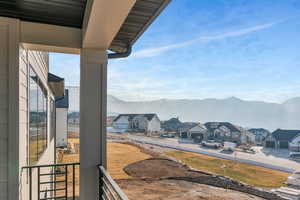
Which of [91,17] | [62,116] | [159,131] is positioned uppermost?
[91,17]

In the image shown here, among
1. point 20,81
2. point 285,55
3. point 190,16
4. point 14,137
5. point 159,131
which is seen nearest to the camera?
point 14,137

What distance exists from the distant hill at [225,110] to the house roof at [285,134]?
0.20 meters

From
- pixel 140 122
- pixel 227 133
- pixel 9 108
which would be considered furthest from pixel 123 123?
pixel 9 108

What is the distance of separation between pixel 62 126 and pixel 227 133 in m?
8.62

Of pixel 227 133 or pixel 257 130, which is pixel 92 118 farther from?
pixel 227 133

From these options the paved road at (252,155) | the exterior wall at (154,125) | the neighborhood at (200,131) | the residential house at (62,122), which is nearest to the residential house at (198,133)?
the neighborhood at (200,131)

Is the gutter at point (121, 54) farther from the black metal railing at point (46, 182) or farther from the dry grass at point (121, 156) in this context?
the dry grass at point (121, 156)

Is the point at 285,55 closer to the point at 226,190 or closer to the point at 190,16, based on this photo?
the point at 190,16

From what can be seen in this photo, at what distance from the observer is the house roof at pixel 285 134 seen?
7.77 metres

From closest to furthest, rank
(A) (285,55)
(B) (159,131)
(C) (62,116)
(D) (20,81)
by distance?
(D) (20,81) < (C) (62,116) < (B) (159,131) < (A) (285,55)

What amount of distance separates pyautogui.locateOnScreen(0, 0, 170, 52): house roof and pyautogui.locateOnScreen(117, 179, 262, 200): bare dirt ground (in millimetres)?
7603

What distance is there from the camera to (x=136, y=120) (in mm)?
11977

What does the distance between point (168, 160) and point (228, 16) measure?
31.9 ft

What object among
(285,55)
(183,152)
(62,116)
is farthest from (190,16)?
(62,116)
